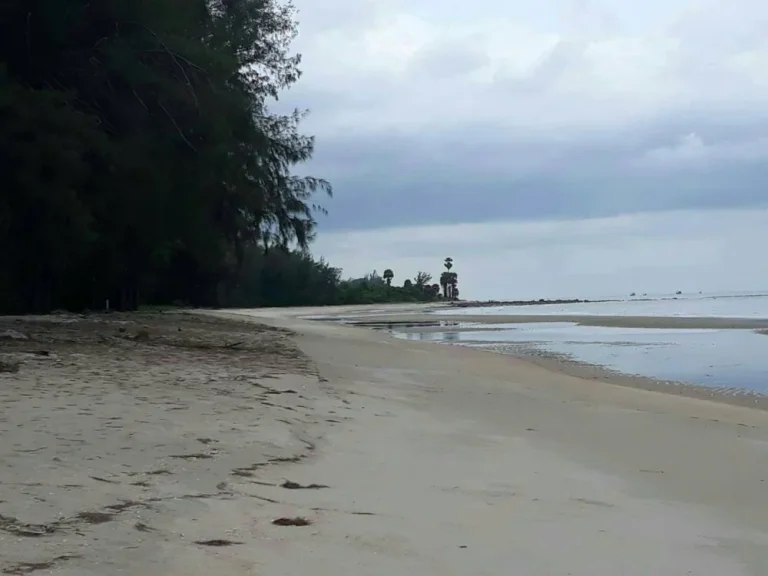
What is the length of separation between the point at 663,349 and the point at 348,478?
16.8 metres

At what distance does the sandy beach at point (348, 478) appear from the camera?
11.1ft

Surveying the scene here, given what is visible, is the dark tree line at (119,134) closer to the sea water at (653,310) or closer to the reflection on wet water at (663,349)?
the reflection on wet water at (663,349)

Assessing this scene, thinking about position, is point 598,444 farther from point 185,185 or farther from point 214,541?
point 185,185

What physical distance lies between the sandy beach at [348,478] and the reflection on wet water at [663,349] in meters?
4.24

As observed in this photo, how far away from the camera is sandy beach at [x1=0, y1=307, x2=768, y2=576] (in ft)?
11.1

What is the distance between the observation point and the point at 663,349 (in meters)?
20.1

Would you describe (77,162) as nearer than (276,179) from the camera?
Yes

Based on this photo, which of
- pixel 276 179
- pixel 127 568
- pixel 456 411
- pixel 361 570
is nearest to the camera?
pixel 127 568

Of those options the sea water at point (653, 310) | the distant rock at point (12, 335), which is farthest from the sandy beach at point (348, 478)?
the sea water at point (653, 310)

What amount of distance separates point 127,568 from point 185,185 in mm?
14756

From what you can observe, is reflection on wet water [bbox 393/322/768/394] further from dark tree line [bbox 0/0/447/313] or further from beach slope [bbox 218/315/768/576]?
dark tree line [bbox 0/0/447/313]

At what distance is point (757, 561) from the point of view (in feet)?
12.5

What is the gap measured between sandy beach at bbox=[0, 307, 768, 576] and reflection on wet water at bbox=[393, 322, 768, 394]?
424 centimetres

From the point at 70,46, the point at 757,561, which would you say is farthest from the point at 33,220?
the point at 757,561
